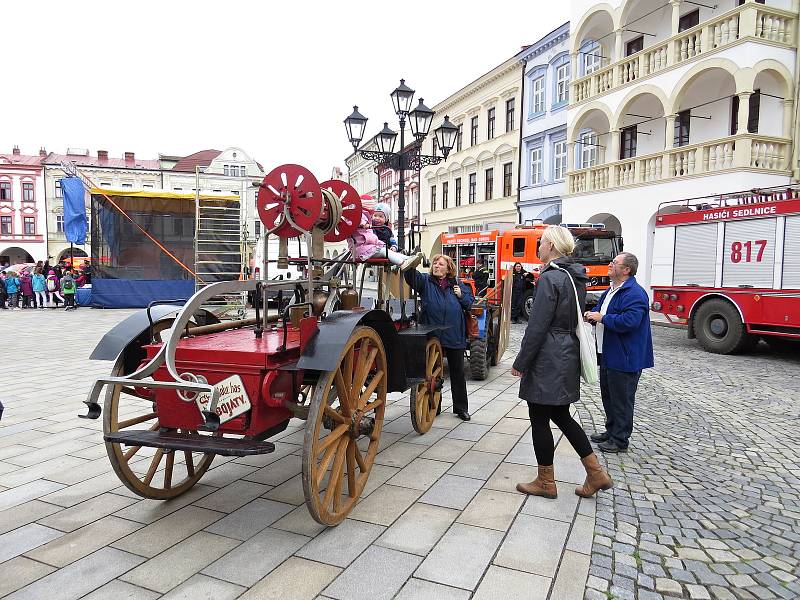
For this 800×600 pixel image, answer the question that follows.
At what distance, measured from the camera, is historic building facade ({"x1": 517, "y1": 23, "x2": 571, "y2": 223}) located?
75.7ft

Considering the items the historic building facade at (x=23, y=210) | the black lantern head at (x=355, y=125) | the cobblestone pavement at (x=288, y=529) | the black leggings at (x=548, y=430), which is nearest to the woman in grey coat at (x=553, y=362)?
the black leggings at (x=548, y=430)

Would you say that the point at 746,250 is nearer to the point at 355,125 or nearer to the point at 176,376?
the point at 355,125

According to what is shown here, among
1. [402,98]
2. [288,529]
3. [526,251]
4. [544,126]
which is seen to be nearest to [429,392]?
[288,529]

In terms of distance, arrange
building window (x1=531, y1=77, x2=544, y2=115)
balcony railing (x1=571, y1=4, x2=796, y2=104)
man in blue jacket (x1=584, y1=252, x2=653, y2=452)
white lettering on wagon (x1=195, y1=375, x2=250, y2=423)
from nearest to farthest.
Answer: white lettering on wagon (x1=195, y1=375, x2=250, y2=423) < man in blue jacket (x1=584, y1=252, x2=653, y2=452) < balcony railing (x1=571, y1=4, x2=796, y2=104) < building window (x1=531, y1=77, x2=544, y2=115)

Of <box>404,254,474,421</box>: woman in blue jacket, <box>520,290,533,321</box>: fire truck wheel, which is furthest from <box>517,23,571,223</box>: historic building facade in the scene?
<box>404,254,474,421</box>: woman in blue jacket

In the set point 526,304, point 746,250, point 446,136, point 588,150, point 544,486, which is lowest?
point 544,486

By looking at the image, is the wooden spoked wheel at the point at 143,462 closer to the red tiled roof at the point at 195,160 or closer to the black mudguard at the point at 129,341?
the black mudguard at the point at 129,341

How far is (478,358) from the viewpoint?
7637 millimetres

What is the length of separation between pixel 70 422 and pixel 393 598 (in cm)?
442

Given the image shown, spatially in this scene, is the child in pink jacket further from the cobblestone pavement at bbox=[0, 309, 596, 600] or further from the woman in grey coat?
the cobblestone pavement at bbox=[0, 309, 596, 600]

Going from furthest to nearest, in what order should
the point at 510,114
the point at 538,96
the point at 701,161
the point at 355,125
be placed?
the point at 510,114 → the point at 538,96 → the point at 701,161 → the point at 355,125

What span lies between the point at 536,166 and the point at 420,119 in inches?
613

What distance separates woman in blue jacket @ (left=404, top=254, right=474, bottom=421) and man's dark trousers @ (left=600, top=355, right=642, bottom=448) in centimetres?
149

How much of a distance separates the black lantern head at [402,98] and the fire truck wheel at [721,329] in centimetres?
698
